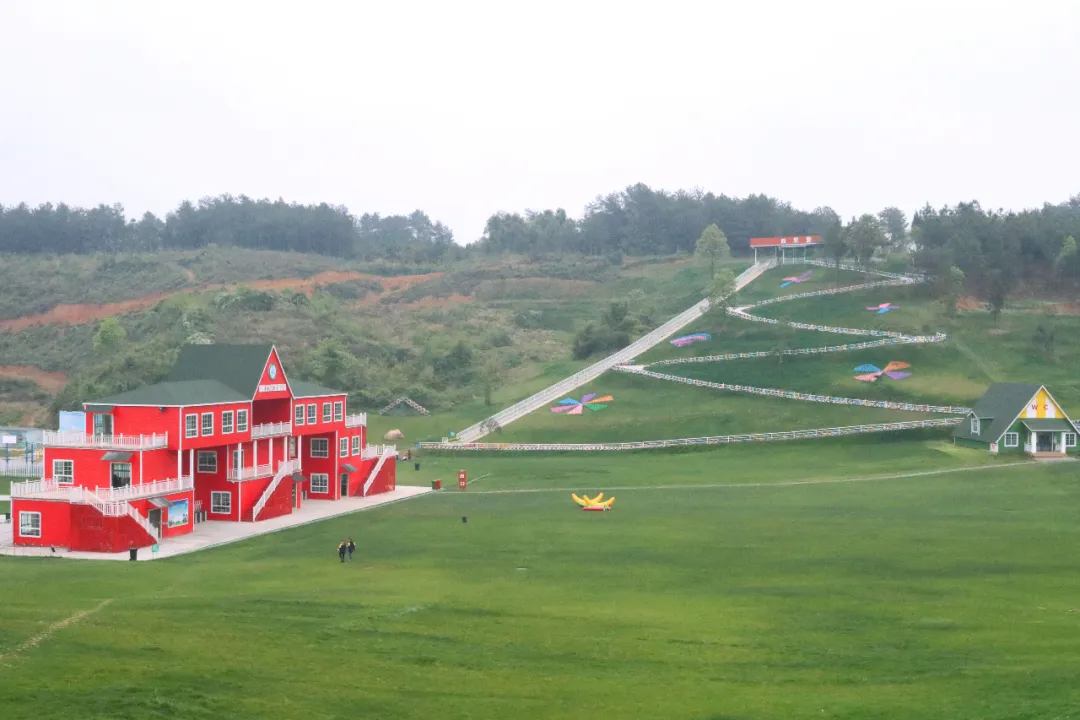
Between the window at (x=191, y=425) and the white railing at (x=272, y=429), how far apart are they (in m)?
5.06

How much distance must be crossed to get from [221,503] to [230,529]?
3.82 metres

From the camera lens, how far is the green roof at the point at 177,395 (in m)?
57.4

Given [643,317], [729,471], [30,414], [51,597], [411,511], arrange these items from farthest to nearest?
1. [643,317]
2. [30,414]
3. [729,471]
4. [411,511]
5. [51,597]

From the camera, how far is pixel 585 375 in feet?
369

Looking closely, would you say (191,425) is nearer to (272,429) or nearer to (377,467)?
(272,429)

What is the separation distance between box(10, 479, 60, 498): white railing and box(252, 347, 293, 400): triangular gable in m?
11.8

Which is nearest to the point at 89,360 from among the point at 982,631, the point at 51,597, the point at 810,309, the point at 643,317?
the point at 643,317

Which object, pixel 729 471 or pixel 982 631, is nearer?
pixel 982 631

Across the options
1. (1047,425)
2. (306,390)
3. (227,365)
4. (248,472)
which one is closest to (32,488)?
(248,472)

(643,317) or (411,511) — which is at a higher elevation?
(643,317)

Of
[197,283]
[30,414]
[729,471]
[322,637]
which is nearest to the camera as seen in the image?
[322,637]

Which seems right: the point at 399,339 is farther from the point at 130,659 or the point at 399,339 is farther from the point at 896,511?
the point at 130,659

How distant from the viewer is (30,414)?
116 meters

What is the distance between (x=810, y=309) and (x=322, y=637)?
102162 mm
